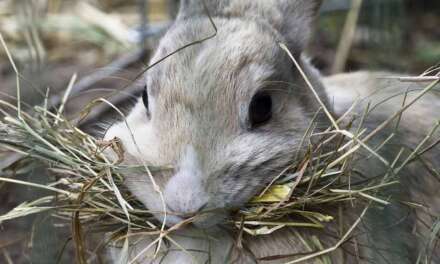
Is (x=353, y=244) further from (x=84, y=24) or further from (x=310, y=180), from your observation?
(x=84, y=24)

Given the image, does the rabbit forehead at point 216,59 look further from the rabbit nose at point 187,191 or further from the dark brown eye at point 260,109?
the rabbit nose at point 187,191

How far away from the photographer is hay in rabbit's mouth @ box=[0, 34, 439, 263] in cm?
221

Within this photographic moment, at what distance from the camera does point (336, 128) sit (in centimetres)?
228

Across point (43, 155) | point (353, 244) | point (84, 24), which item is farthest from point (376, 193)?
point (84, 24)

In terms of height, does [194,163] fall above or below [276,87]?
below

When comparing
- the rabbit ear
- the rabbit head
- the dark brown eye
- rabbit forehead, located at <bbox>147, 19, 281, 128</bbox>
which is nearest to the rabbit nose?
the rabbit head

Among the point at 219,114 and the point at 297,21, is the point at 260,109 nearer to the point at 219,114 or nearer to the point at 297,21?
the point at 219,114

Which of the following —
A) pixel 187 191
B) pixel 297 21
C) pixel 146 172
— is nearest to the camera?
pixel 187 191

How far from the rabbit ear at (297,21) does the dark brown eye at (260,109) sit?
0.34 m

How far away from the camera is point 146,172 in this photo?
2.16 metres

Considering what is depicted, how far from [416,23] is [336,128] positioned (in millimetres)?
3883

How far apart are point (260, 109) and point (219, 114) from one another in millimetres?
165

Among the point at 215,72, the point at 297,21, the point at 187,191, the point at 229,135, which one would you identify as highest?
the point at 297,21

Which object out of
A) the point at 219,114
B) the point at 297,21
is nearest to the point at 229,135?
the point at 219,114
